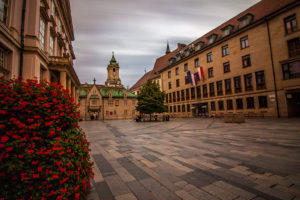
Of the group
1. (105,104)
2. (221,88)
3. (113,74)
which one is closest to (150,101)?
(221,88)

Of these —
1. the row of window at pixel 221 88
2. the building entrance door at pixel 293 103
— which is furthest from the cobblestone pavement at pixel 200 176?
the row of window at pixel 221 88

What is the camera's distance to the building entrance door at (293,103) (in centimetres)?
1958

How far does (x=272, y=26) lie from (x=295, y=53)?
17.6 ft

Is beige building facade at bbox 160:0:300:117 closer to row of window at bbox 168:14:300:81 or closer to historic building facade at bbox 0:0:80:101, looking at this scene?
row of window at bbox 168:14:300:81

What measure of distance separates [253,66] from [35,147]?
2892cm

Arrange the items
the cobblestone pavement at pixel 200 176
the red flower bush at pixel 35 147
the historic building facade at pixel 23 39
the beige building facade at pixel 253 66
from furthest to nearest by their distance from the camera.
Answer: the beige building facade at pixel 253 66 < the historic building facade at pixel 23 39 < the cobblestone pavement at pixel 200 176 < the red flower bush at pixel 35 147

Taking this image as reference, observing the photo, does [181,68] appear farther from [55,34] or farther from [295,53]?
[55,34]

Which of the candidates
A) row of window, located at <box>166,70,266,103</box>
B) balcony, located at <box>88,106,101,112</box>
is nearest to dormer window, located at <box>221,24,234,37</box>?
row of window, located at <box>166,70,266,103</box>

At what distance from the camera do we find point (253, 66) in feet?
77.6

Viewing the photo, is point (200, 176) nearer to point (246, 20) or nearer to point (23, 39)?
point (23, 39)

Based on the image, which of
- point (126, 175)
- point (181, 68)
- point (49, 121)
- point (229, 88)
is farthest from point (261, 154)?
point (181, 68)

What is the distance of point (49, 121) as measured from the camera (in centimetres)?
219

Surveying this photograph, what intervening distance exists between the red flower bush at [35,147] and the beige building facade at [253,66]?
84.9 ft

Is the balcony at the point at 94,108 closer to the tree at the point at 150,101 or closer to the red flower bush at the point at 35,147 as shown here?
Answer: the tree at the point at 150,101
